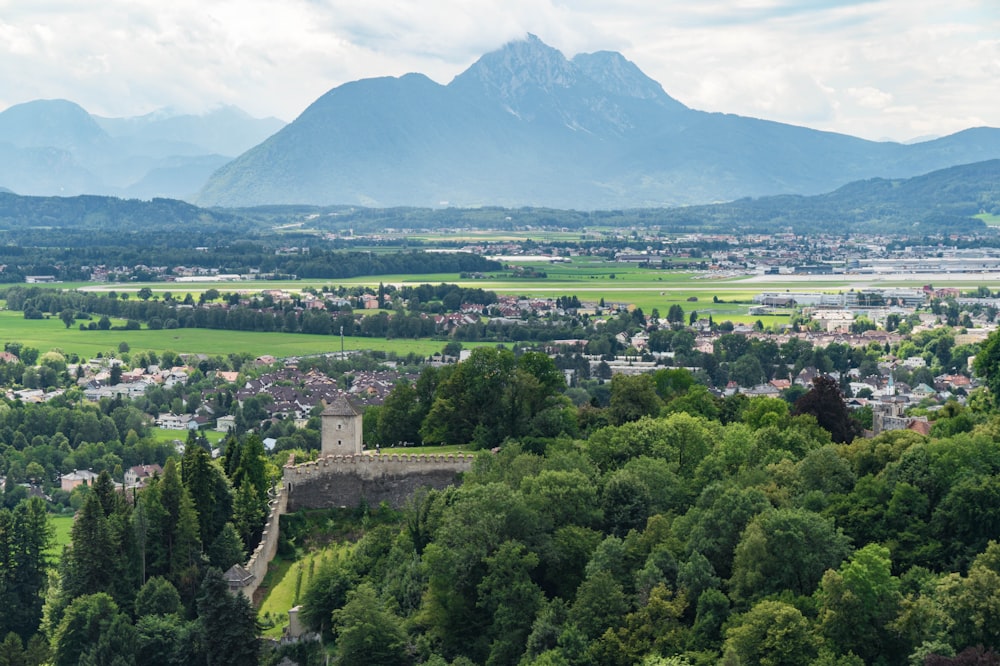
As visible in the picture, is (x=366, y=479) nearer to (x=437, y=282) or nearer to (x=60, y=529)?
(x=60, y=529)

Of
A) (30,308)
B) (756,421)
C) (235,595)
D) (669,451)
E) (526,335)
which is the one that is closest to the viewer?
(235,595)

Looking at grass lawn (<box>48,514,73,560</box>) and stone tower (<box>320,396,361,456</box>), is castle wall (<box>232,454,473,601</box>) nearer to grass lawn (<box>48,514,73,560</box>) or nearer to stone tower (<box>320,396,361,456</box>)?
stone tower (<box>320,396,361,456</box>)

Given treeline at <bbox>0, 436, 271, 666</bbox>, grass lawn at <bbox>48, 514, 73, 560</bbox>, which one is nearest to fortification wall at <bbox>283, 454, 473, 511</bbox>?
treeline at <bbox>0, 436, 271, 666</bbox>

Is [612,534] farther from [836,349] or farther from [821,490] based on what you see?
[836,349]

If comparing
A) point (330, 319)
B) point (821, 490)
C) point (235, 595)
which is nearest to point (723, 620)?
point (821, 490)

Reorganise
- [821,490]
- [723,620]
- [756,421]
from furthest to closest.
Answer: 1. [756,421]
2. [821,490]
3. [723,620]
